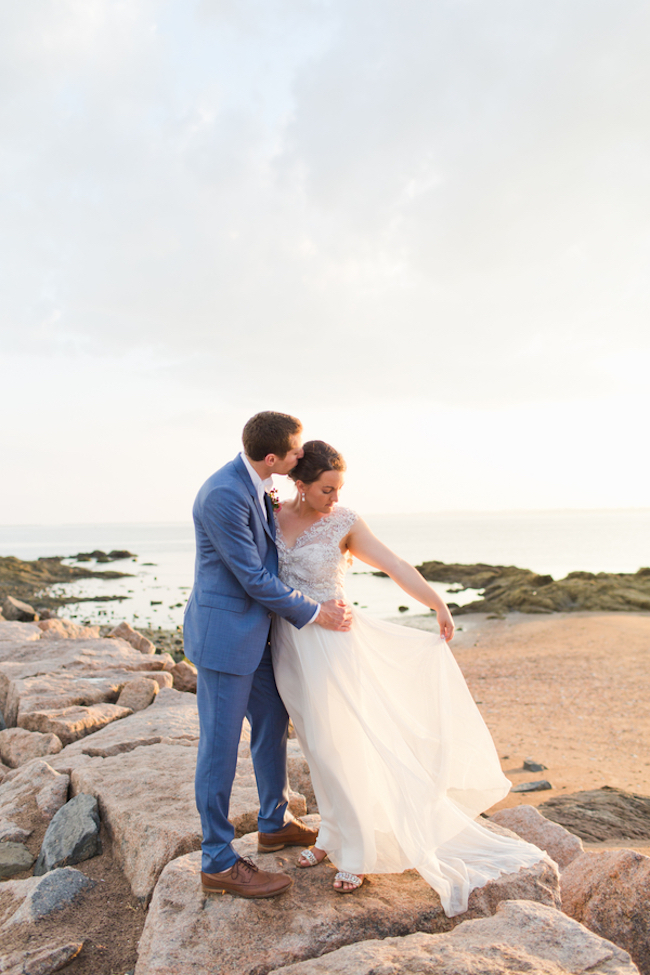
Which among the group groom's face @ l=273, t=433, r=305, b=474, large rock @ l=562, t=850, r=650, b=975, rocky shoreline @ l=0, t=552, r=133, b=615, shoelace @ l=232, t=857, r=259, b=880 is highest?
groom's face @ l=273, t=433, r=305, b=474

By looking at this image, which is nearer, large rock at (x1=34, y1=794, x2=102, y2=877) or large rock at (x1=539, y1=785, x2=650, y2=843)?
large rock at (x1=34, y1=794, x2=102, y2=877)

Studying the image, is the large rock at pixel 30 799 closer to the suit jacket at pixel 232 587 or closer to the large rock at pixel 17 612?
the suit jacket at pixel 232 587

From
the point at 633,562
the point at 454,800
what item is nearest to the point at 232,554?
the point at 454,800

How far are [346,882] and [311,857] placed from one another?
0.99 ft

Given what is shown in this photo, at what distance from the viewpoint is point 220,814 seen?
2.94 metres

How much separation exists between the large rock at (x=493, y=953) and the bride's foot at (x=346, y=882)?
464 mm

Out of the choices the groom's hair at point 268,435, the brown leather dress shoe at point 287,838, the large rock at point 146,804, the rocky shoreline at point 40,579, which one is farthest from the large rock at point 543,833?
the rocky shoreline at point 40,579

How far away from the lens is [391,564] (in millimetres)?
3375

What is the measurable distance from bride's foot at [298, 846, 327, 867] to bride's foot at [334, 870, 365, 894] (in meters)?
0.24

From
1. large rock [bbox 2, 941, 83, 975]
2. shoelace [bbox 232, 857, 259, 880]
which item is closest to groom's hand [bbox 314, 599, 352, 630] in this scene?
shoelace [bbox 232, 857, 259, 880]

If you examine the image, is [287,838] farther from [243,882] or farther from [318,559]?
[318,559]

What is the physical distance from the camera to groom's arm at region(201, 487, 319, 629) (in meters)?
2.92

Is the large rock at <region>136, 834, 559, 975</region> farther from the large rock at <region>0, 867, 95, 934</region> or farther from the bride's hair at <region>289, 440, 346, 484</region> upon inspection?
the bride's hair at <region>289, 440, 346, 484</region>

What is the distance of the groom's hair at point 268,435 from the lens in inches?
120
